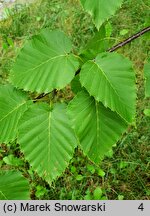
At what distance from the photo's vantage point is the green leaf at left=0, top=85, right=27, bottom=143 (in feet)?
3.84

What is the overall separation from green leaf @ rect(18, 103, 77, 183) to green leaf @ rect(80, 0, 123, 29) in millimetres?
344

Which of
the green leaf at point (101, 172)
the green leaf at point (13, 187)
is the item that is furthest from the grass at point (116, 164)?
the green leaf at point (13, 187)

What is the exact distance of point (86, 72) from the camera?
1089 mm

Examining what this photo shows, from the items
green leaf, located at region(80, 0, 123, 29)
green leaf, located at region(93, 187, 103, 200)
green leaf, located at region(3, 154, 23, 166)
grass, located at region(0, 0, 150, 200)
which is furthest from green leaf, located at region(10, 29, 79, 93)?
green leaf, located at region(3, 154, 23, 166)

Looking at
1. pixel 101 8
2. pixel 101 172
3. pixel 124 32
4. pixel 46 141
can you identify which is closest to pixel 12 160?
pixel 101 172

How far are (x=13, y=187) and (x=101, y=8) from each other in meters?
0.62

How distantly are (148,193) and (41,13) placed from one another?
2.30 m

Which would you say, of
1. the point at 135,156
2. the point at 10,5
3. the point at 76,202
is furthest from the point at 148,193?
the point at 10,5

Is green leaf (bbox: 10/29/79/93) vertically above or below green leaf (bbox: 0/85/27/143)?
above

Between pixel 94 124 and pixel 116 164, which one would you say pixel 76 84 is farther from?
pixel 116 164

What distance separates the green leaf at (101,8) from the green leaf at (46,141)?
34 cm

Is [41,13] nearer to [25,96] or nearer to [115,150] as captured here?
[115,150]

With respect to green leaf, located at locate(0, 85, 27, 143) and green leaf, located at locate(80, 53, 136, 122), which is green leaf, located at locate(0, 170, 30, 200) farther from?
green leaf, located at locate(80, 53, 136, 122)

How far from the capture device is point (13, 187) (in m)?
1.13
